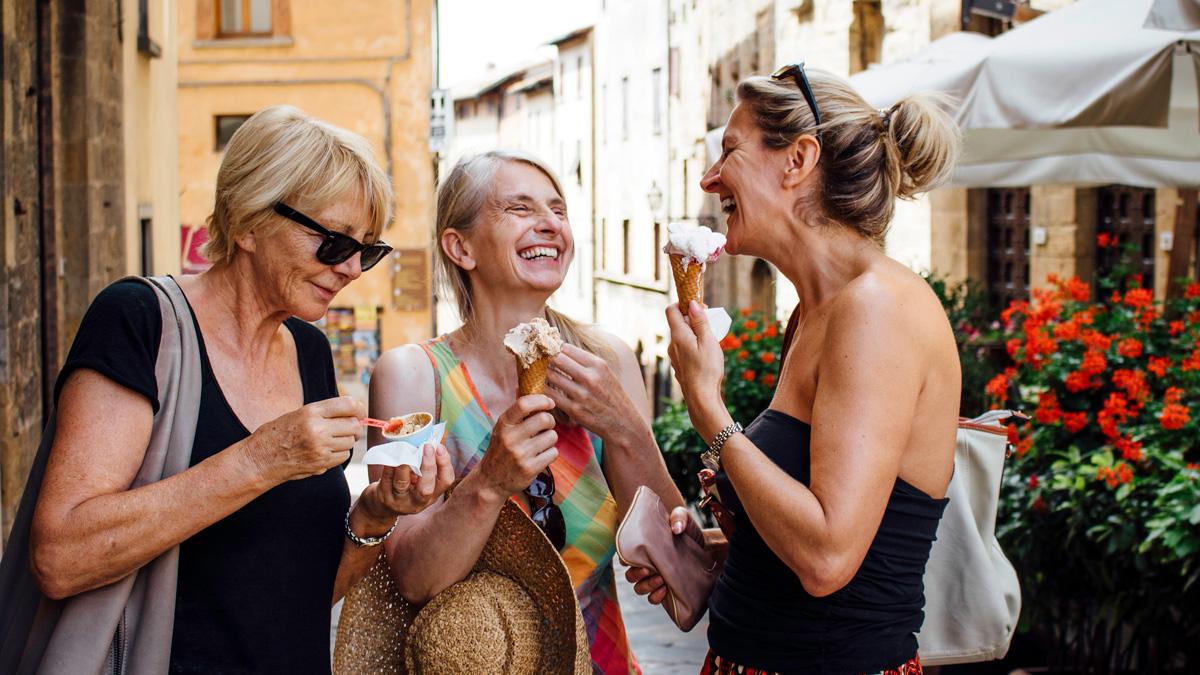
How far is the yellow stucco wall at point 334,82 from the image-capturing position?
25.7 metres

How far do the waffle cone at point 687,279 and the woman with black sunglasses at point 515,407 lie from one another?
25 cm

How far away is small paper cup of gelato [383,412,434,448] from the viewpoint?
2396 mm

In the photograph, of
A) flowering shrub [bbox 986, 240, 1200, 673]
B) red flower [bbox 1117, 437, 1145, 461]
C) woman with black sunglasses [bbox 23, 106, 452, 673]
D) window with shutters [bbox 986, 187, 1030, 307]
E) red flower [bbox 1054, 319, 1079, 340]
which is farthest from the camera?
window with shutters [bbox 986, 187, 1030, 307]

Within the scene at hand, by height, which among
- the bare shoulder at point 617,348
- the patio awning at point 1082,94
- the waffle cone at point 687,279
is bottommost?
the bare shoulder at point 617,348

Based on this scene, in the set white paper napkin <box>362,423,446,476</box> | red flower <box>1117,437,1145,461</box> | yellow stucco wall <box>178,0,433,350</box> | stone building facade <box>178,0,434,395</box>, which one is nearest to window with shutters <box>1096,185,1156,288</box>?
red flower <box>1117,437,1145,461</box>

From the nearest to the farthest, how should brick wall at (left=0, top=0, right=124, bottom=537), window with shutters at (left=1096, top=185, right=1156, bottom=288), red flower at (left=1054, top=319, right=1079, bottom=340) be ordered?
1. red flower at (left=1054, top=319, right=1079, bottom=340)
2. brick wall at (left=0, top=0, right=124, bottom=537)
3. window with shutters at (left=1096, top=185, right=1156, bottom=288)

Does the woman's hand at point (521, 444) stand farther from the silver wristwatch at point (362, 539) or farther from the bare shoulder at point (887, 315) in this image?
the bare shoulder at point (887, 315)

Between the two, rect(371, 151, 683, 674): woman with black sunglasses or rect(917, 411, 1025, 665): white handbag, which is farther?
rect(917, 411, 1025, 665): white handbag

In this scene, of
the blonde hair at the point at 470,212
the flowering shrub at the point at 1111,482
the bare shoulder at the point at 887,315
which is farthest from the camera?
the flowering shrub at the point at 1111,482

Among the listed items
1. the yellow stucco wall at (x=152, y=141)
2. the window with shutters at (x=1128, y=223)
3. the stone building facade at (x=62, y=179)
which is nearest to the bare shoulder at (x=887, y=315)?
the stone building facade at (x=62, y=179)

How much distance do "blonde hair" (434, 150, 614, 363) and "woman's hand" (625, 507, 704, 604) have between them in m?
0.43

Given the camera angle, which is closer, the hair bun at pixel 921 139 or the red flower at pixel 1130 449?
the hair bun at pixel 921 139

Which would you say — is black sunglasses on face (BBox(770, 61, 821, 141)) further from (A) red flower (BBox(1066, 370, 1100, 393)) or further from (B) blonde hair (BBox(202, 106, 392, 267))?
(A) red flower (BBox(1066, 370, 1100, 393))

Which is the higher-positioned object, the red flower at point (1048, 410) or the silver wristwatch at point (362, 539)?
the silver wristwatch at point (362, 539)
